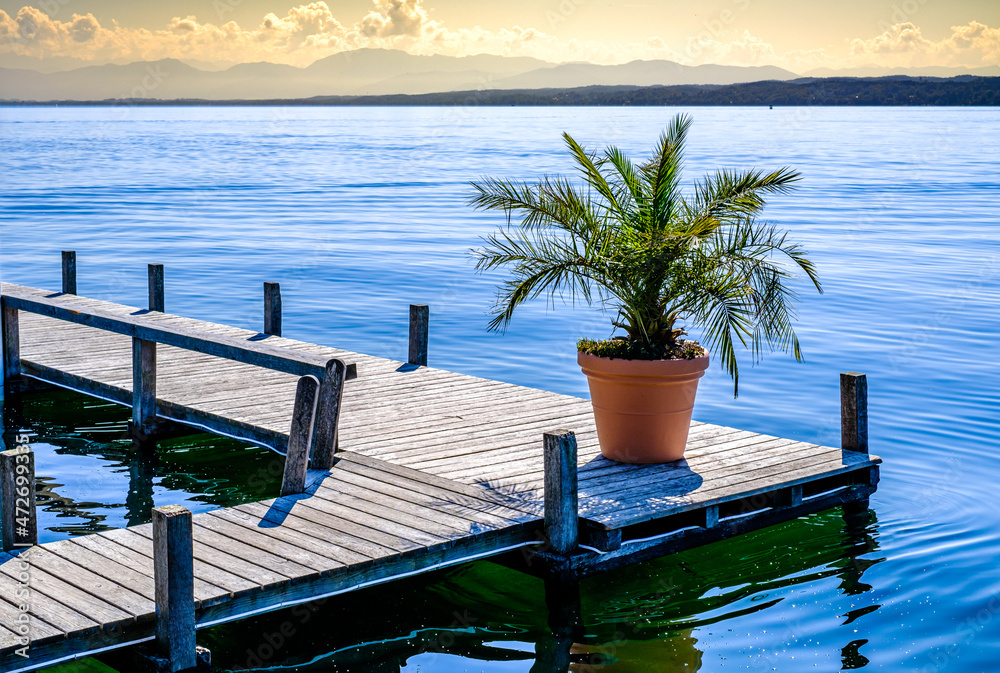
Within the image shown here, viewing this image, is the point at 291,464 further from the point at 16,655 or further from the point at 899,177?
the point at 899,177

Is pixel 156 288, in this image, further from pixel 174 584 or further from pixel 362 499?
pixel 174 584

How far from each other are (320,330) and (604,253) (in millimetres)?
12928

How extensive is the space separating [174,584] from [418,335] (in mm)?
6568

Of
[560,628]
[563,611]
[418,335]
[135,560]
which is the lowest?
[560,628]

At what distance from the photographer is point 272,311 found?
13.3 meters

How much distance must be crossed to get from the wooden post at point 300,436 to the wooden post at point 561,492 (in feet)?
5.91

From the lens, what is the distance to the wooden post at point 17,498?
20.6ft

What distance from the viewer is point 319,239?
107 ft

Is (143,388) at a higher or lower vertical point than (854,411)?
lower

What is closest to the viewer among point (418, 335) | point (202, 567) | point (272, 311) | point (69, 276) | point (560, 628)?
point (202, 567)

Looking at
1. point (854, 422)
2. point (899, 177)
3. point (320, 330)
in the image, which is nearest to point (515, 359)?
point (320, 330)

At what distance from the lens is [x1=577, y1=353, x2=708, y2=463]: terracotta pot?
24.6ft

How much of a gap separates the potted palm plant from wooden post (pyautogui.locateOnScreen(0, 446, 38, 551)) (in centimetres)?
353


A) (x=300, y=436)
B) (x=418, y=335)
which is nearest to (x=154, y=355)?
(x=418, y=335)
